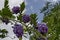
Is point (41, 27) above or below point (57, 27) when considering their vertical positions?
below

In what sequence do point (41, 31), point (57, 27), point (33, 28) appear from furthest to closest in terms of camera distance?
point (57, 27) → point (33, 28) → point (41, 31)

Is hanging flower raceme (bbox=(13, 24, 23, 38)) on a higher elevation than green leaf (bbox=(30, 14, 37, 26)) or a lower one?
lower

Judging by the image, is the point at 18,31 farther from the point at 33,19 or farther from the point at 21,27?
the point at 33,19

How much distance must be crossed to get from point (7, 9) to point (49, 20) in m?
0.19

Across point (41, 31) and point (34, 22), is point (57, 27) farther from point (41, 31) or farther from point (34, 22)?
point (41, 31)

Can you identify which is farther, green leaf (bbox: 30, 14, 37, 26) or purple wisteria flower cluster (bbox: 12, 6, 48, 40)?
green leaf (bbox: 30, 14, 37, 26)

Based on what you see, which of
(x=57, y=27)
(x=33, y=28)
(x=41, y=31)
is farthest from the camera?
(x=57, y=27)

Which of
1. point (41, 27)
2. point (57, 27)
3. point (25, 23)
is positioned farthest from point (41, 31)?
point (57, 27)

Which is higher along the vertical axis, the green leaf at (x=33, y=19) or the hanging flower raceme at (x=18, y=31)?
the green leaf at (x=33, y=19)

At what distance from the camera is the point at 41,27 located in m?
0.77

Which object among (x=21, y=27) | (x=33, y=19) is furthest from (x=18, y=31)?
(x=33, y=19)

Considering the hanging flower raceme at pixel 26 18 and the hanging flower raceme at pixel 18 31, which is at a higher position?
the hanging flower raceme at pixel 26 18

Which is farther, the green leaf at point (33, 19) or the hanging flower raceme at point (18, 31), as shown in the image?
the green leaf at point (33, 19)

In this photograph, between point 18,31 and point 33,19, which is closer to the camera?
point 18,31
